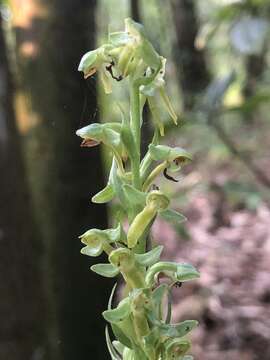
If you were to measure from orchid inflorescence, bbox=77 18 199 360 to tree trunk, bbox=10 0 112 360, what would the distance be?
151cm

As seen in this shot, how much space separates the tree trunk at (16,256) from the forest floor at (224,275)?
0.63 metres

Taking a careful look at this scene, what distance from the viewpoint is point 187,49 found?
5.57 m

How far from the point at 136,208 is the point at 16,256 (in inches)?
65.5

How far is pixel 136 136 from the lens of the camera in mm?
724

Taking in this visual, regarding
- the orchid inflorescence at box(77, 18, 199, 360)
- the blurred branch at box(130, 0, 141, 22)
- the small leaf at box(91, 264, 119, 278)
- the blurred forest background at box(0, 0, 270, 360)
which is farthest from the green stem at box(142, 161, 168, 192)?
the blurred branch at box(130, 0, 141, 22)

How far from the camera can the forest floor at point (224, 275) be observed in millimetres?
2994

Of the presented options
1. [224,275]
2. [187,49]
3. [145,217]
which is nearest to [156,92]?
[145,217]

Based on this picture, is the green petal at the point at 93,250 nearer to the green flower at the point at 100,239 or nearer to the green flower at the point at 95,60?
the green flower at the point at 100,239

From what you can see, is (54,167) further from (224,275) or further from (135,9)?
(224,275)

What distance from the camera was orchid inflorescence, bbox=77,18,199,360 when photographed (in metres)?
0.70

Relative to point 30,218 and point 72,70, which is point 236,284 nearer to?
point 30,218

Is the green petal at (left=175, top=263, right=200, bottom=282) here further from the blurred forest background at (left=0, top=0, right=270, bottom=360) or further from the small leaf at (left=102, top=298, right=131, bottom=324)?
the blurred forest background at (left=0, top=0, right=270, bottom=360)

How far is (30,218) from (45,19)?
29.6 inches

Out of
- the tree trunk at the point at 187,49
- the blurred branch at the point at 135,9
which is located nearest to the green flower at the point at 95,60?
the blurred branch at the point at 135,9
